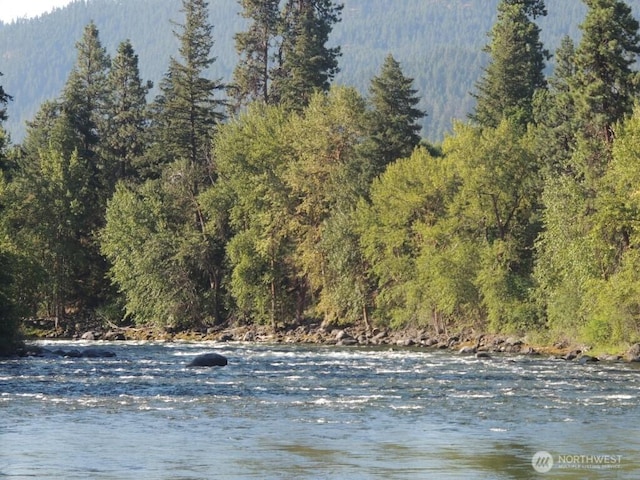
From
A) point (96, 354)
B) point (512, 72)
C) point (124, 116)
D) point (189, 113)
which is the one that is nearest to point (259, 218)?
point (189, 113)

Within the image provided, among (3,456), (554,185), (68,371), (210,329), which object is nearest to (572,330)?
(554,185)

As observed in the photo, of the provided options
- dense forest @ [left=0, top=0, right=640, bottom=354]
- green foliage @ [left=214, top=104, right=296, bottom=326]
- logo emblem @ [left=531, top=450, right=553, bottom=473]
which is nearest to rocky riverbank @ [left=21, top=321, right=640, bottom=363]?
dense forest @ [left=0, top=0, right=640, bottom=354]

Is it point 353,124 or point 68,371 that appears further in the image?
point 353,124

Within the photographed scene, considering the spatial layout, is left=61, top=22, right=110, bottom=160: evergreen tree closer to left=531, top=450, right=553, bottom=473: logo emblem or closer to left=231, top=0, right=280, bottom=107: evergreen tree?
left=231, top=0, right=280, bottom=107: evergreen tree

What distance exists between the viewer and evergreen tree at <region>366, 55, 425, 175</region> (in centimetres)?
8700

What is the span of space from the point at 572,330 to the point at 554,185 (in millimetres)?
8432

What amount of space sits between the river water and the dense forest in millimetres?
13207

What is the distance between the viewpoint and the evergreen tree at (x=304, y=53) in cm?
10600

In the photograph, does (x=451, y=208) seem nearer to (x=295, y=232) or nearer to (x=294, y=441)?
(x=295, y=232)

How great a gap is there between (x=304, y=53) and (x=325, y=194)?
77.1 ft

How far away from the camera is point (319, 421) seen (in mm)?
32688

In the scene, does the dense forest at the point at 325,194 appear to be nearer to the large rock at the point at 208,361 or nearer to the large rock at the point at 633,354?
the large rock at the point at 633,354

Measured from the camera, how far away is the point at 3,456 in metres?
26.2

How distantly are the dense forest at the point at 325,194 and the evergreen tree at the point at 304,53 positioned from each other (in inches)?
9.3
